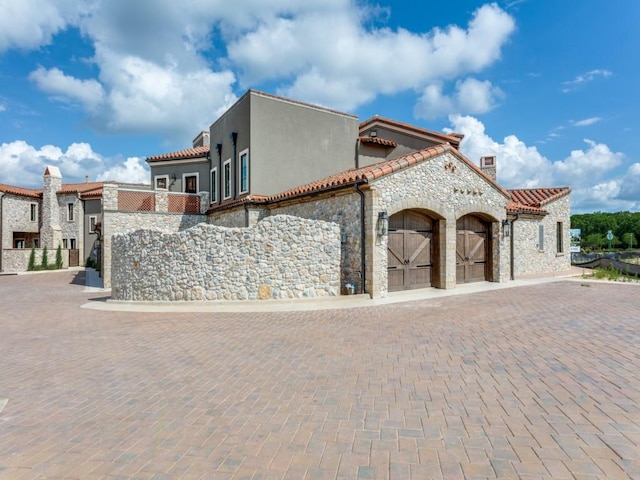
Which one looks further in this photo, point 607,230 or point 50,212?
point 607,230

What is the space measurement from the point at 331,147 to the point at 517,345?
48.4 feet

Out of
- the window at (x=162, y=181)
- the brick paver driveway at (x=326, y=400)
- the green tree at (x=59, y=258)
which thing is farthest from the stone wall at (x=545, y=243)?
the green tree at (x=59, y=258)

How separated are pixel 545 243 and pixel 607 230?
97738 millimetres

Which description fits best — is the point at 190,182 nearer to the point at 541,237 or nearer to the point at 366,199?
the point at 366,199

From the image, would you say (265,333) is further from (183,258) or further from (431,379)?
(183,258)

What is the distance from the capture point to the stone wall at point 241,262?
38.7 ft

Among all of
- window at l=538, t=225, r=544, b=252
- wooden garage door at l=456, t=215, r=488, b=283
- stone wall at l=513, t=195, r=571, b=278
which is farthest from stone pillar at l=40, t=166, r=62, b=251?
window at l=538, t=225, r=544, b=252

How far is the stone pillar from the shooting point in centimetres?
3288

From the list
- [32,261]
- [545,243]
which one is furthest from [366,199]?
[32,261]

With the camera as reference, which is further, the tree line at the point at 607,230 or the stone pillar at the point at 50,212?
the tree line at the point at 607,230

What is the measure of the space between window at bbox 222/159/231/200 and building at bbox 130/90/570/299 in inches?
2.6

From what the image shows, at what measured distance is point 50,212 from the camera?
3328cm

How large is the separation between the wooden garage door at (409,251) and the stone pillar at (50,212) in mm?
32258

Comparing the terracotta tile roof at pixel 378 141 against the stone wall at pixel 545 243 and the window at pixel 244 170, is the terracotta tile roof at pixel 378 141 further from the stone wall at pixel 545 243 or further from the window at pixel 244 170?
the stone wall at pixel 545 243
